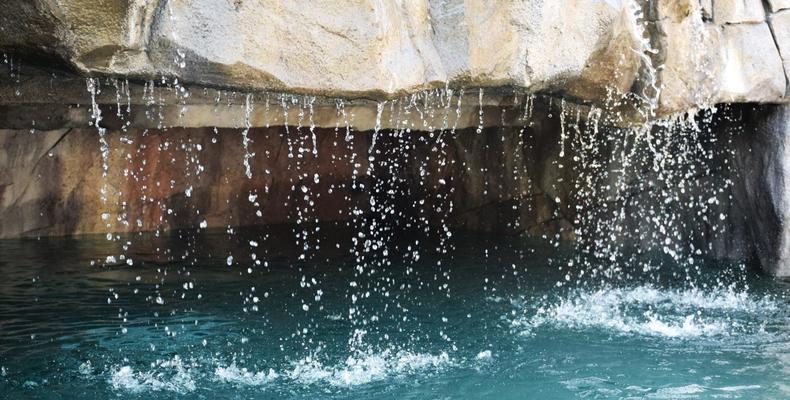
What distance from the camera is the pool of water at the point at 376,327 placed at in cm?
496

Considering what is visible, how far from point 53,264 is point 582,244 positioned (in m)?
4.83

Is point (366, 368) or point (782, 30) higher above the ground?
point (782, 30)

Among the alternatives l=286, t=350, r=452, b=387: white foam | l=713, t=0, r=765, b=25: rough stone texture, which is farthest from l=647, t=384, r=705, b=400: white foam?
l=713, t=0, r=765, b=25: rough stone texture

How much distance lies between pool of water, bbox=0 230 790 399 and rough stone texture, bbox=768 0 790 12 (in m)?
2.15

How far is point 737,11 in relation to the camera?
22.8 feet

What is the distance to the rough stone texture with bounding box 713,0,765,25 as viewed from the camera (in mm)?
6832

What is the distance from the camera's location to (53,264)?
775 centimetres

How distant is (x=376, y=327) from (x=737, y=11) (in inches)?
141

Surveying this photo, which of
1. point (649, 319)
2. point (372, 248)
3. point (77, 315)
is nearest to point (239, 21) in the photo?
point (77, 315)

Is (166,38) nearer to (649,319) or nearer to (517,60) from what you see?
(517,60)

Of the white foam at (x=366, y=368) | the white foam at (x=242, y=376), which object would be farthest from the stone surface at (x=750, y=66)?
the white foam at (x=242, y=376)

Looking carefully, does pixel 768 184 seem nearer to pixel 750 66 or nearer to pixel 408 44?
pixel 750 66

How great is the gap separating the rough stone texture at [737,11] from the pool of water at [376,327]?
205cm

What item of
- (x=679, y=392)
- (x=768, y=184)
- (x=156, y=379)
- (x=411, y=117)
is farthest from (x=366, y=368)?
(x=768, y=184)
